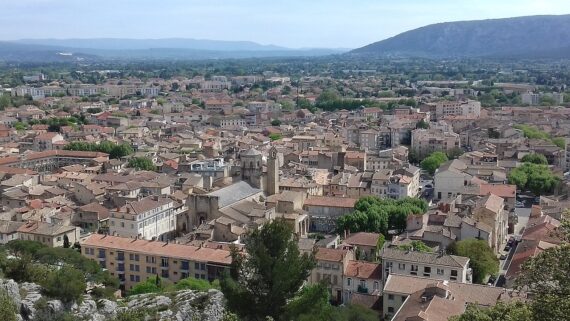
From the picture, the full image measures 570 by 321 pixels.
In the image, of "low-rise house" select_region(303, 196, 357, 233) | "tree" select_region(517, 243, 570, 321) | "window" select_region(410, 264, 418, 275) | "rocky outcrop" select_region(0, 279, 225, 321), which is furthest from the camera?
"low-rise house" select_region(303, 196, 357, 233)

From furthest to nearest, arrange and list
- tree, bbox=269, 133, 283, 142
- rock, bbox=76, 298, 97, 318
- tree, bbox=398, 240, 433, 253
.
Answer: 1. tree, bbox=269, 133, 283, 142
2. tree, bbox=398, 240, 433, 253
3. rock, bbox=76, 298, 97, 318

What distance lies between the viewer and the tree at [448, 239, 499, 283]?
30.7 meters

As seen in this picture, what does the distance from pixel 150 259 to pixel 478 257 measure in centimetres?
1521

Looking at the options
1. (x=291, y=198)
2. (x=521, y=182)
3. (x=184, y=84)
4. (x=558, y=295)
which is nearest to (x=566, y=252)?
(x=558, y=295)

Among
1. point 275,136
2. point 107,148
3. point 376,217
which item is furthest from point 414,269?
point 275,136

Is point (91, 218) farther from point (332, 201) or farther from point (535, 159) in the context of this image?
point (535, 159)

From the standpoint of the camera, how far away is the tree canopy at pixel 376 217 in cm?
3797

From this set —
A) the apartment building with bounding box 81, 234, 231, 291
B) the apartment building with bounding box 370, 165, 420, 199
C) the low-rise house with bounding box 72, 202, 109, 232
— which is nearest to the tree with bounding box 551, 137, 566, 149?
the apartment building with bounding box 370, 165, 420, 199

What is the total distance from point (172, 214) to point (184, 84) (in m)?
128

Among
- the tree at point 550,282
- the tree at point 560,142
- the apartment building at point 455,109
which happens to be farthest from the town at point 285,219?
the apartment building at point 455,109

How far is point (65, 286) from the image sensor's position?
23.0m

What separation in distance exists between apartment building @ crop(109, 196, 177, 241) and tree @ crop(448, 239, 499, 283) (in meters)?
16.5

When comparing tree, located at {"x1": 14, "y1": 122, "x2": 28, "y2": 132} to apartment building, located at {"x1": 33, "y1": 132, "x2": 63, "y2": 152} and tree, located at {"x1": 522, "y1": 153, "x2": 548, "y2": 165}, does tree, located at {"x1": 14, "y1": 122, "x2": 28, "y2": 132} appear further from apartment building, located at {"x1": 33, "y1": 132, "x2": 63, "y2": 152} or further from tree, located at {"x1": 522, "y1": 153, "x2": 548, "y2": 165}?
tree, located at {"x1": 522, "y1": 153, "x2": 548, "y2": 165}

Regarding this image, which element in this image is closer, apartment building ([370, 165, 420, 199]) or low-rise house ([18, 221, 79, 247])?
low-rise house ([18, 221, 79, 247])
